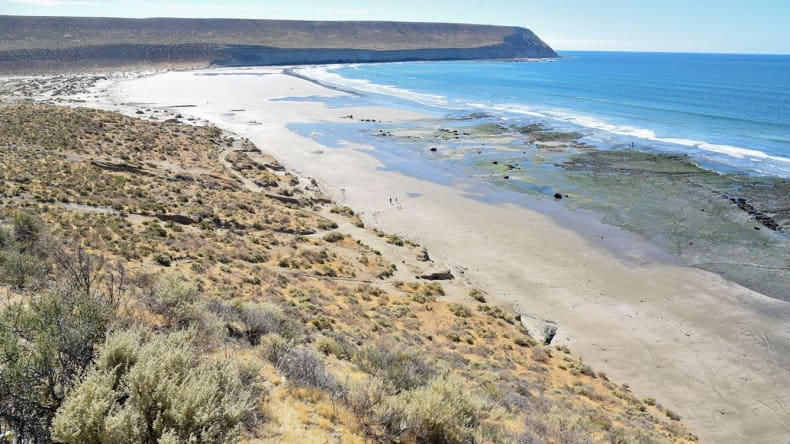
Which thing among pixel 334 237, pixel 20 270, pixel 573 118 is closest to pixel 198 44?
pixel 573 118

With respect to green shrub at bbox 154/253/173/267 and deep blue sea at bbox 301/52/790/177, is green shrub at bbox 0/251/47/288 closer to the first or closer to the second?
green shrub at bbox 154/253/173/267

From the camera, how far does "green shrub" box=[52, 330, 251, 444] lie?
518 cm

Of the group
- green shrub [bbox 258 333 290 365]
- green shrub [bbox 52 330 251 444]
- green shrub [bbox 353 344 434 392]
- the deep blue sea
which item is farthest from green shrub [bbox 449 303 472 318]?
the deep blue sea

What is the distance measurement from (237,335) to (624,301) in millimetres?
16079

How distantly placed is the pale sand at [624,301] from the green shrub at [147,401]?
13187mm

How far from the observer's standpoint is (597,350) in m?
17.1

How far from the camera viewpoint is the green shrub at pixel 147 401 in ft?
17.0

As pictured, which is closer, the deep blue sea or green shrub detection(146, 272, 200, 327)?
green shrub detection(146, 272, 200, 327)

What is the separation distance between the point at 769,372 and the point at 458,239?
1421 cm

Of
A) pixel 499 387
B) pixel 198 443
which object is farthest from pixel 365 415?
pixel 499 387

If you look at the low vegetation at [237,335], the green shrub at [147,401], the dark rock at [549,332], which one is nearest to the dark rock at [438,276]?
the low vegetation at [237,335]

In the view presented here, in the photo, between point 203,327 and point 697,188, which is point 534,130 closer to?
point 697,188

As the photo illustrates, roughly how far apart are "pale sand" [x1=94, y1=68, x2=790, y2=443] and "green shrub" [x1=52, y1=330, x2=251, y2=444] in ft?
43.3

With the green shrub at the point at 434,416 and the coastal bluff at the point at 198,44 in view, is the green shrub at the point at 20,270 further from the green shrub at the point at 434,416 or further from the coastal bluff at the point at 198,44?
the coastal bluff at the point at 198,44
